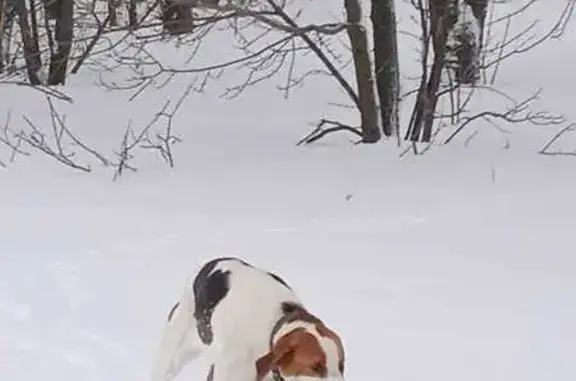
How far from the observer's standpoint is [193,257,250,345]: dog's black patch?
165 inches

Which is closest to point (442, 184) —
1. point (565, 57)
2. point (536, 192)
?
point (536, 192)

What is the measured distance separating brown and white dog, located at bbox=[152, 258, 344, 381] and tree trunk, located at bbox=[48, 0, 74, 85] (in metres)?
9.11

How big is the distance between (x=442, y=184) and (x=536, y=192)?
0.70 metres

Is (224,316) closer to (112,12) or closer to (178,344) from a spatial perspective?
(178,344)

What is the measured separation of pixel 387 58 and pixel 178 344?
20.6ft

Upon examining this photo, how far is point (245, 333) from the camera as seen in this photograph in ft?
13.2

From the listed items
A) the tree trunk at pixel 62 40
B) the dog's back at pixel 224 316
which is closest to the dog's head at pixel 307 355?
the dog's back at pixel 224 316

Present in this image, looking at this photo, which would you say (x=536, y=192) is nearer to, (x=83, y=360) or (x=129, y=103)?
(x=83, y=360)

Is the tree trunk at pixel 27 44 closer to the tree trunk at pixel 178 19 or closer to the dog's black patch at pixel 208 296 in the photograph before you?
the tree trunk at pixel 178 19

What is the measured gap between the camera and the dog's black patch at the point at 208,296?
13.7 ft

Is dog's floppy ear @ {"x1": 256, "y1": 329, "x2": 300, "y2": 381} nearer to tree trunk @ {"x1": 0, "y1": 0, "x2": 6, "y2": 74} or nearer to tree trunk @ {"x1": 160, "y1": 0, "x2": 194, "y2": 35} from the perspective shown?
tree trunk @ {"x1": 160, "y1": 0, "x2": 194, "y2": 35}

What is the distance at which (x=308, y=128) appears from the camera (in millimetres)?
11180

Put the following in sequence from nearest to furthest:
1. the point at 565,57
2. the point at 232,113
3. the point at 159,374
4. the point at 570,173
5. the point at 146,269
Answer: the point at 159,374
the point at 146,269
the point at 570,173
the point at 232,113
the point at 565,57

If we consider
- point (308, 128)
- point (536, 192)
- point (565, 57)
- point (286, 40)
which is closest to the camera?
point (536, 192)
